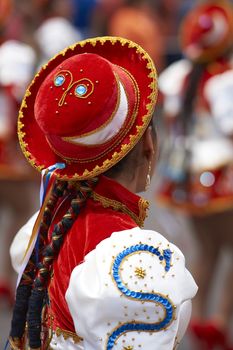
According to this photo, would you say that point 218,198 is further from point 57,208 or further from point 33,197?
point 57,208

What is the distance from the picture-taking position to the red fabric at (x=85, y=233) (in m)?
2.43

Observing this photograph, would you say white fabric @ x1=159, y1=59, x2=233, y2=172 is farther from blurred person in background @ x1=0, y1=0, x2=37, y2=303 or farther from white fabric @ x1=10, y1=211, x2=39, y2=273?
white fabric @ x1=10, y1=211, x2=39, y2=273

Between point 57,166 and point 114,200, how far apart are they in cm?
16

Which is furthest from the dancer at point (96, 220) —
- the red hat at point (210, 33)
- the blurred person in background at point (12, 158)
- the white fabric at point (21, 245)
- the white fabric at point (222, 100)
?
the blurred person in background at point (12, 158)

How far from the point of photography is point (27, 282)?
8.46ft

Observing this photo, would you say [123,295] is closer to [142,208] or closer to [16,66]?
[142,208]

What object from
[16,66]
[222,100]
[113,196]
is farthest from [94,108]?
[16,66]

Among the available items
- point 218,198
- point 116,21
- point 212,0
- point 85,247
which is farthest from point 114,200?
point 116,21

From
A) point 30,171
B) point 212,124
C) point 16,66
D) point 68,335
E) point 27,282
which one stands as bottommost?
point 68,335

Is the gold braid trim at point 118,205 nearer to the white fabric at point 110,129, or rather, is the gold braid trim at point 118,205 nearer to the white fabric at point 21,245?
the white fabric at point 110,129

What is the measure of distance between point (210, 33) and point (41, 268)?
9.23 ft

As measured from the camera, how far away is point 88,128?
2.39 metres

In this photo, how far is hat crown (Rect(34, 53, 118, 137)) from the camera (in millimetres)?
2381

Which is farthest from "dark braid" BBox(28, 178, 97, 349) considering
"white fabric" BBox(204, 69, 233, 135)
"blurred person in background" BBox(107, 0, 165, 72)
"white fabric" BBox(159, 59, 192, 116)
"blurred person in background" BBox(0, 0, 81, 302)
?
"blurred person in background" BBox(107, 0, 165, 72)
